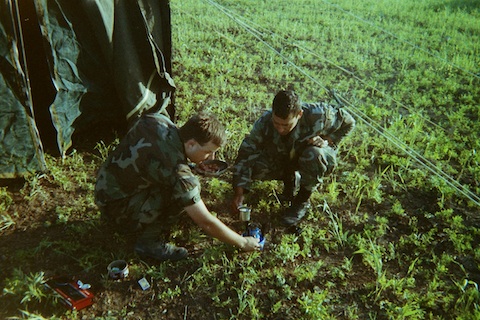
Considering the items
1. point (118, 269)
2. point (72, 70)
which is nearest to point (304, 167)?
point (118, 269)

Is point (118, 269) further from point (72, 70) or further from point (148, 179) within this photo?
point (72, 70)

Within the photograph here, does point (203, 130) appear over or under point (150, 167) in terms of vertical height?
over

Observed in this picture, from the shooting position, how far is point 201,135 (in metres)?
2.67

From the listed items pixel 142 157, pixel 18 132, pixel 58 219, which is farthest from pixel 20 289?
pixel 18 132

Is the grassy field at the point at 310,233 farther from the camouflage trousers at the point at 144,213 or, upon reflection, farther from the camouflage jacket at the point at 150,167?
the camouflage jacket at the point at 150,167

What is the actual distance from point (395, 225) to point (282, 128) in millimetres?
1409

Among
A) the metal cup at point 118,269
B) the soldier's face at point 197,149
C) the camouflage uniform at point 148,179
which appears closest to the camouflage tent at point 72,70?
the camouflage uniform at point 148,179

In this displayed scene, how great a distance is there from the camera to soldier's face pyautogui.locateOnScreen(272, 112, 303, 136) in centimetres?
329

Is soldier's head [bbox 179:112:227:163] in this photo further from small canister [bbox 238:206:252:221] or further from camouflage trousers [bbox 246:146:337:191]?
camouflage trousers [bbox 246:146:337:191]

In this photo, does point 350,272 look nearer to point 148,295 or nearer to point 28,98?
point 148,295

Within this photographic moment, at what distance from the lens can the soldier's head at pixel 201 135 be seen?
2.64 m

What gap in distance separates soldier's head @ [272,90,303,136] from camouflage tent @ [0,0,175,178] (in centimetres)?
148

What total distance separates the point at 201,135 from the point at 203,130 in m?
0.04

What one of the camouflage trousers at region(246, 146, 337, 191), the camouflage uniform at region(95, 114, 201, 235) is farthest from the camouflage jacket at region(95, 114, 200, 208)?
the camouflage trousers at region(246, 146, 337, 191)
